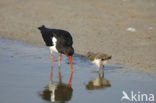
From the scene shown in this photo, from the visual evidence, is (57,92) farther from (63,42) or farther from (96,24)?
(96,24)

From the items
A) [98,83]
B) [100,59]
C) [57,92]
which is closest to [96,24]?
[100,59]

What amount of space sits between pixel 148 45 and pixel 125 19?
242 centimetres

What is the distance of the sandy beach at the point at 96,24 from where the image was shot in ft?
35.0

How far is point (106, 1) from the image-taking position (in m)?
14.9

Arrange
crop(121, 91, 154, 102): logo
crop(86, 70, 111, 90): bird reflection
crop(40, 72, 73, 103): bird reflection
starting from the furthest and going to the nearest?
1. crop(86, 70, 111, 90): bird reflection
2. crop(40, 72, 73, 103): bird reflection
3. crop(121, 91, 154, 102): logo

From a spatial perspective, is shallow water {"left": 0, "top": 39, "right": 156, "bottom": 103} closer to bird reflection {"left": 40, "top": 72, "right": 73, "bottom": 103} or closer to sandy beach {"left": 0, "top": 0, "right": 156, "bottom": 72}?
bird reflection {"left": 40, "top": 72, "right": 73, "bottom": 103}

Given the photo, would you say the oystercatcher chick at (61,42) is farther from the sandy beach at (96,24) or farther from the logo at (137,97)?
the logo at (137,97)

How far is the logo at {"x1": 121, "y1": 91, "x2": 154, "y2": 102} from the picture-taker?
276 inches

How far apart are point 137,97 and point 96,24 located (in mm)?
6117

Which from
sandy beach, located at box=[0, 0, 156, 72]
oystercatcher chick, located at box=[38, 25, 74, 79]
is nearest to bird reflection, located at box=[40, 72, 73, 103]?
oystercatcher chick, located at box=[38, 25, 74, 79]

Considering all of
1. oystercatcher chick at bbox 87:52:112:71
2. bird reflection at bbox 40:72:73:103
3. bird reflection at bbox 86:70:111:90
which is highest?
oystercatcher chick at bbox 87:52:112:71

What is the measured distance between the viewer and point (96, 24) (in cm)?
1296

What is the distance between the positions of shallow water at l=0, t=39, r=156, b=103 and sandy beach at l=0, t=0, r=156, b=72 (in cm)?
89

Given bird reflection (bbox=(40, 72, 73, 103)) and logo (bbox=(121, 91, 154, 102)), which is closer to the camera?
logo (bbox=(121, 91, 154, 102))
